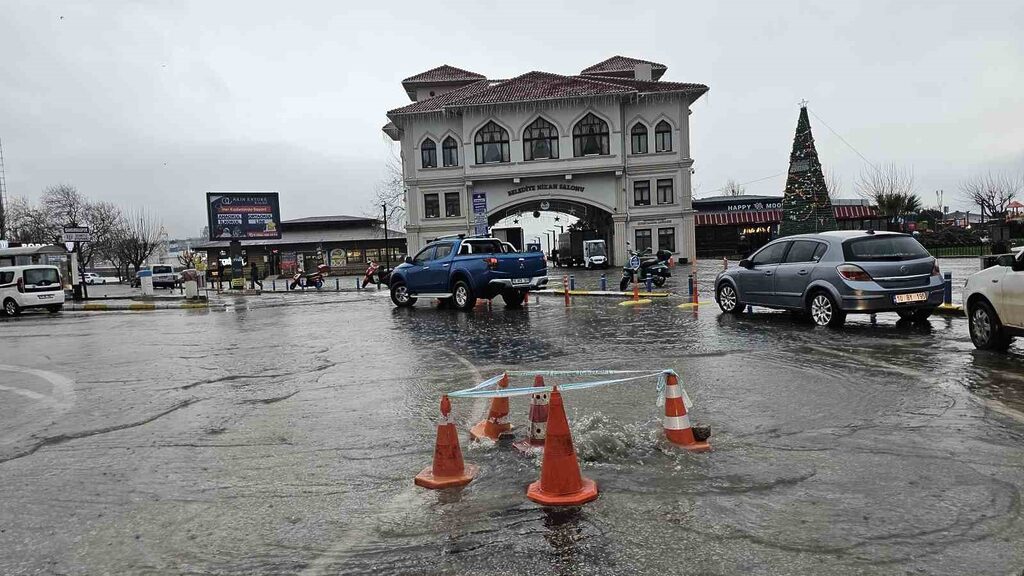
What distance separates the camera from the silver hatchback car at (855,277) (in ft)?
36.1

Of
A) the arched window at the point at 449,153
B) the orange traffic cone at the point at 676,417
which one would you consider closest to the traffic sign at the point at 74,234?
the arched window at the point at 449,153

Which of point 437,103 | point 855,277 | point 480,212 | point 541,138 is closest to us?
point 855,277

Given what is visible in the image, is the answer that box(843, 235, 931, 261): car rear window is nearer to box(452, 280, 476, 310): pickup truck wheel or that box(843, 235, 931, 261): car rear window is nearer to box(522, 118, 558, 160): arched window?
box(452, 280, 476, 310): pickup truck wheel

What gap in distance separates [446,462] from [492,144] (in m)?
47.7

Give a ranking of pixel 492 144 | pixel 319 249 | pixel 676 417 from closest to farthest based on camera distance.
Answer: pixel 676 417, pixel 492 144, pixel 319 249

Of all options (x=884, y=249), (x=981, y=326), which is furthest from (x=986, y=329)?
(x=884, y=249)

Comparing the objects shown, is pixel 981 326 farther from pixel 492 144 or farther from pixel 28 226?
pixel 28 226

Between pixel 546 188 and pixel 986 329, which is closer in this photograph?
pixel 986 329

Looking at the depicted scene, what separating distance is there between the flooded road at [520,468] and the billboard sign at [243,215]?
41.4 m

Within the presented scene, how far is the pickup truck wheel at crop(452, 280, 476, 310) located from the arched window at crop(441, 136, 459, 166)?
34.4 meters

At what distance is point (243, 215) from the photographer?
164ft

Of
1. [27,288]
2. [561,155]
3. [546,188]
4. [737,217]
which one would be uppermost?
[561,155]

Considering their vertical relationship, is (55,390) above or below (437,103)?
below

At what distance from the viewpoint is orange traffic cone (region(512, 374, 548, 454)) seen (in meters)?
5.17
